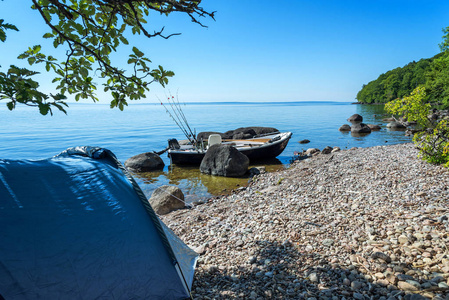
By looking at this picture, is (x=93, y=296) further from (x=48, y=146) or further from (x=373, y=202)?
(x=48, y=146)

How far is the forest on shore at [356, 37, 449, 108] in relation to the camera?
3726 cm

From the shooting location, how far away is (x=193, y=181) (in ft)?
41.1

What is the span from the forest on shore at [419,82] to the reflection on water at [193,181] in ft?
66.2

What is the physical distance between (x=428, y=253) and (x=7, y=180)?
5.25 meters

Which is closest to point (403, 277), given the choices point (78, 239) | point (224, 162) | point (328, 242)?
point (328, 242)

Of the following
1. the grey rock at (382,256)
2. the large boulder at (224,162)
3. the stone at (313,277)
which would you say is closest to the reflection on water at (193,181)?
the large boulder at (224,162)

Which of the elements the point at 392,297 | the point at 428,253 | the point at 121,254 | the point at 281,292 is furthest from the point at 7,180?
the point at 428,253

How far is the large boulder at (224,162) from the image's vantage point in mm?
12633

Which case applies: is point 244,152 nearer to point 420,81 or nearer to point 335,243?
point 335,243

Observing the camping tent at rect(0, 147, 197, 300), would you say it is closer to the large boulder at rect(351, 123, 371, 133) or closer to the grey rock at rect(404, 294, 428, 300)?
the grey rock at rect(404, 294, 428, 300)

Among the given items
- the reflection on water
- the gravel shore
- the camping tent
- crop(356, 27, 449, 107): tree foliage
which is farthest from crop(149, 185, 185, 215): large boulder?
crop(356, 27, 449, 107): tree foliage

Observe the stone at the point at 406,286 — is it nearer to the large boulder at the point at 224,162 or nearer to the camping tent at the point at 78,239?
the camping tent at the point at 78,239

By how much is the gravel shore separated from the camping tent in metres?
0.81

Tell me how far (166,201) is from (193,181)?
13.3 feet
